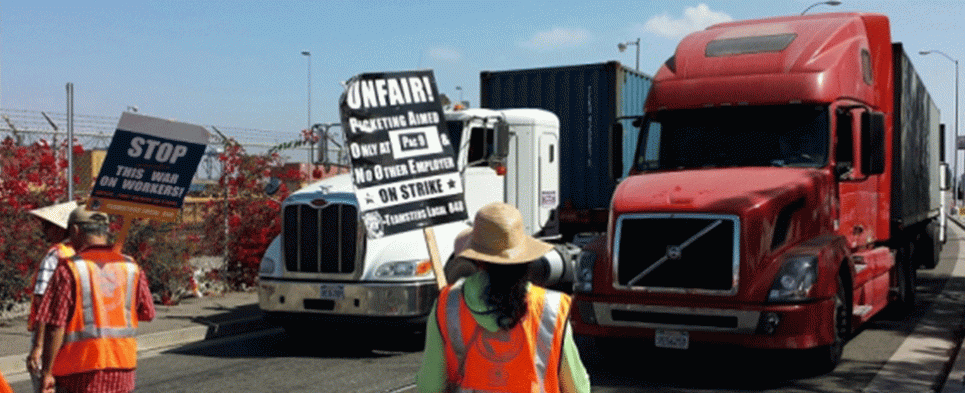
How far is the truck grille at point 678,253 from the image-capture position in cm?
825

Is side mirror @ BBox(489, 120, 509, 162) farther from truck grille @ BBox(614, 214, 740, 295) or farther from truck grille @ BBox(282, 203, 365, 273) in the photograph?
truck grille @ BBox(614, 214, 740, 295)

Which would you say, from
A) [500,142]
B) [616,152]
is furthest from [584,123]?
[616,152]

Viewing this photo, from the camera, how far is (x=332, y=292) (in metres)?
10.2

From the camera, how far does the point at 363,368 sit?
9391 mm

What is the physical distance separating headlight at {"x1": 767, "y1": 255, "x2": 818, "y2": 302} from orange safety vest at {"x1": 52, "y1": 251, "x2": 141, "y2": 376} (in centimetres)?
503

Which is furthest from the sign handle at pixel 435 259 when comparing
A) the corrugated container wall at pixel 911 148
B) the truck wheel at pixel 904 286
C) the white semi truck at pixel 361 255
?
the truck wheel at pixel 904 286

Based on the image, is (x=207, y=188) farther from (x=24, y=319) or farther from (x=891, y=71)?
(x=891, y=71)

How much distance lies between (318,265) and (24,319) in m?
3.88

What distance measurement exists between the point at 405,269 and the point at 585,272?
78.0 inches

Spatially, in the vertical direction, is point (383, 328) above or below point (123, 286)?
below

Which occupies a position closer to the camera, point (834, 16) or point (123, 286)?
point (123, 286)

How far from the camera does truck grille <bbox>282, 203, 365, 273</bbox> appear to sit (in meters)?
10.3

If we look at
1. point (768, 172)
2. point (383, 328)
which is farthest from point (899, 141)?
point (383, 328)

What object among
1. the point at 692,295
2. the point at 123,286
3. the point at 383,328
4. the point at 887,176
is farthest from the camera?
the point at 887,176
